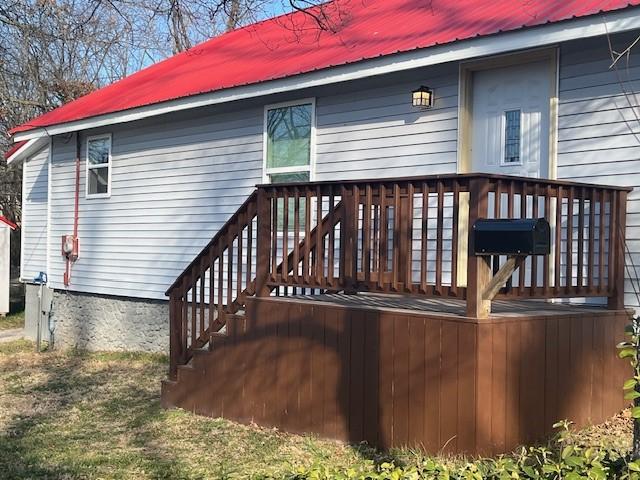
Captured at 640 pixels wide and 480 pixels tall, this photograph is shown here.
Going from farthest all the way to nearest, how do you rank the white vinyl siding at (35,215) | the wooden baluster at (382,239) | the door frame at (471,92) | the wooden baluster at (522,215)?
the white vinyl siding at (35,215) < the door frame at (471,92) < the wooden baluster at (382,239) < the wooden baluster at (522,215)

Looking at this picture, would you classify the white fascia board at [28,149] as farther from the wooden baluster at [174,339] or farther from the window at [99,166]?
the wooden baluster at [174,339]

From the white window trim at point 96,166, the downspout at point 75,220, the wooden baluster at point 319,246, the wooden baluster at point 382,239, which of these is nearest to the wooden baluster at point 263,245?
the wooden baluster at point 319,246

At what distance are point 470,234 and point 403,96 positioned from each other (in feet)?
11.8

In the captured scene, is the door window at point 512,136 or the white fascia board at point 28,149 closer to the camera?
the door window at point 512,136

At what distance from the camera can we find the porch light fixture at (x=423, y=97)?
814 centimetres

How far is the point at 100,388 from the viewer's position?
946cm

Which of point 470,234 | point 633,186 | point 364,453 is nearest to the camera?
point 470,234

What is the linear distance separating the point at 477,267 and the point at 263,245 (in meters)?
2.35

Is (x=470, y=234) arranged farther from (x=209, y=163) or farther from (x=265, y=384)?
(x=209, y=163)

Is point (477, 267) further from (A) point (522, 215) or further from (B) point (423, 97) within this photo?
(B) point (423, 97)

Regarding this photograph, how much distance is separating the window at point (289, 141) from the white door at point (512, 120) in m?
2.36

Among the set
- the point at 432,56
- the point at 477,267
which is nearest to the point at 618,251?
the point at 477,267

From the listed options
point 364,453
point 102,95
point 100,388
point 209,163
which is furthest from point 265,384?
point 102,95

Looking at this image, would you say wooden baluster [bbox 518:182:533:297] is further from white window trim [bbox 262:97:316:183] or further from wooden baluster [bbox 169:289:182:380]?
white window trim [bbox 262:97:316:183]
